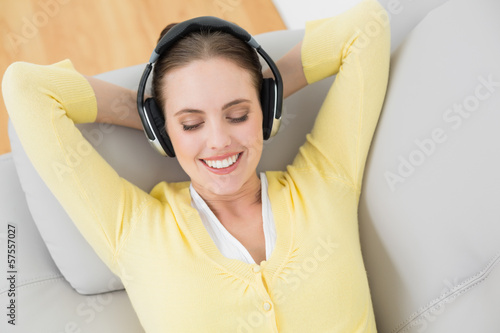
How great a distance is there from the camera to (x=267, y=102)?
1128 millimetres

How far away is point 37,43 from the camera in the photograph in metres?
1.90

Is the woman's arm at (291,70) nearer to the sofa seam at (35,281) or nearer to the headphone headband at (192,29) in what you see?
the headphone headband at (192,29)

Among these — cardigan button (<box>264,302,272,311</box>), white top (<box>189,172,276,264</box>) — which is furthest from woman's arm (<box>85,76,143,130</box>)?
cardigan button (<box>264,302,272,311</box>)

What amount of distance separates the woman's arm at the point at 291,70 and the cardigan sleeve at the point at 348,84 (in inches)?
0.6

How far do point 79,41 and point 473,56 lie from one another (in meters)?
1.48

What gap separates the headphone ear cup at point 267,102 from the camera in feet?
3.68

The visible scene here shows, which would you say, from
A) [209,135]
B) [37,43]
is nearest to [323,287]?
[209,135]

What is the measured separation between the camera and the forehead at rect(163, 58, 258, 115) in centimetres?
103

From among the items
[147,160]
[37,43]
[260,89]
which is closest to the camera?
[260,89]

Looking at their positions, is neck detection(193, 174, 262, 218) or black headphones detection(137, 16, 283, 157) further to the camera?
neck detection(193, 174, 262, 218)

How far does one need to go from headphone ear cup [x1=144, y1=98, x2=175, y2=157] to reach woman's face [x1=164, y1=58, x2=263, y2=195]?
0.02m

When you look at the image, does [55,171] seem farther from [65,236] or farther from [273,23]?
[273,23]

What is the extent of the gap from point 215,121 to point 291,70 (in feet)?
1.04

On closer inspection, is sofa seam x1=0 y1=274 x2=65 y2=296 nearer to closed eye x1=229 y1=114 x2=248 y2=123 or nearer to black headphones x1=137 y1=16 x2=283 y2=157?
black headphones x1=137 y1=16 x2=283 y2=157
